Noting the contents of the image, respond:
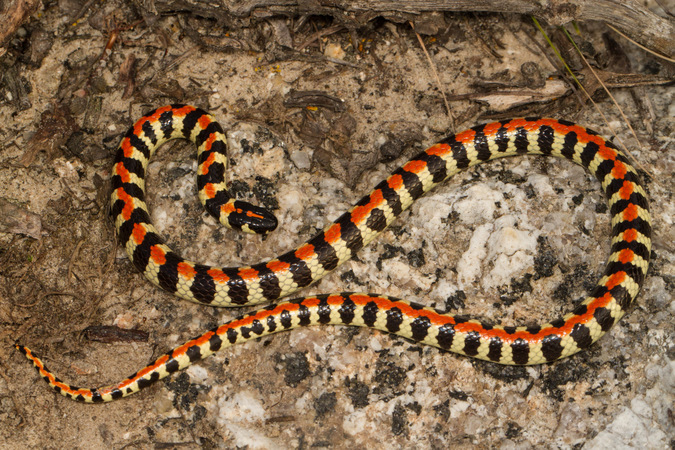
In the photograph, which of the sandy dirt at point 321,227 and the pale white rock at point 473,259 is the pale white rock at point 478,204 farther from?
the pale white rock at point 473,259

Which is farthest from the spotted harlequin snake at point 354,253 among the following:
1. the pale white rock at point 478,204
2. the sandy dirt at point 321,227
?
the pale white rock at point 478,204

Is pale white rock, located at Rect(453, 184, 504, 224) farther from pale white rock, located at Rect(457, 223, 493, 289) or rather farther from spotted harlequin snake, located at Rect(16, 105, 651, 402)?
spotted harlequin snake, located at Rect(16, 105, 651, 402)

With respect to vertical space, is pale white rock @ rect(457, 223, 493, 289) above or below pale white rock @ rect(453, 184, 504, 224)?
below

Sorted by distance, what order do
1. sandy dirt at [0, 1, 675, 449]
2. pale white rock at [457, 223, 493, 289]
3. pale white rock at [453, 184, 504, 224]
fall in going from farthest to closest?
1. pale white rock at [453, 184, 504, 224]
2. pale white rock at [457, 223, 493, 289]
3. sandy dirt at [0, 1, 675, 449]

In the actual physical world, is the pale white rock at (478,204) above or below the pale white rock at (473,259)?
above

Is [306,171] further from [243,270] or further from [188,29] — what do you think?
[188,29]

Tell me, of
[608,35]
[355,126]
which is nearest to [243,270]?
[355,126]

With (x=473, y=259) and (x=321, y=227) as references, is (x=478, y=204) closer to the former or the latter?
(x=473, y=259)

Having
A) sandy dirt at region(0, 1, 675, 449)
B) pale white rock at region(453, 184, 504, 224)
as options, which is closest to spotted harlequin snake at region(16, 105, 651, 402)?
sandy dirt at region(0, 1, 675, 449)
